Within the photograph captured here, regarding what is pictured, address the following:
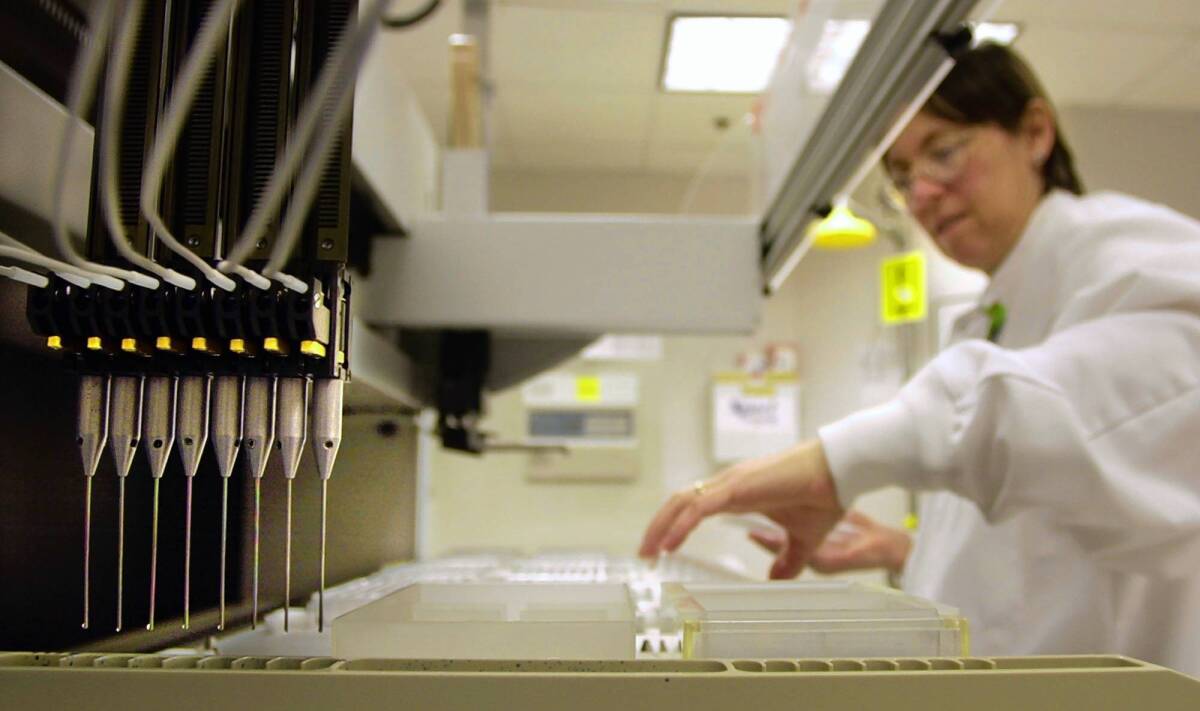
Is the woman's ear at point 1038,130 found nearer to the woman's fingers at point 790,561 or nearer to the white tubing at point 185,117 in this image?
the woman's fingers at point 790,561

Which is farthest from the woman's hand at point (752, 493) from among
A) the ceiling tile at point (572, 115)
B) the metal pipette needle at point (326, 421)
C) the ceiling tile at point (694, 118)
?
the ceiling tile at point (572, 115)

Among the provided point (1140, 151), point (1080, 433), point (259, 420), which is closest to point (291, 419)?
point (259, 420)

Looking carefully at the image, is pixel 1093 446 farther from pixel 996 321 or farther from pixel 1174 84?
pixel 1174 84

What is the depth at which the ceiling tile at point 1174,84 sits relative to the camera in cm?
93

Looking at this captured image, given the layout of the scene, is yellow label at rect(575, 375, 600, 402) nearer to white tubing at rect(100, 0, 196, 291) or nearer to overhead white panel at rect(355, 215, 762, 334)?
overhead white panel at rect(355, 215, 762, 334)

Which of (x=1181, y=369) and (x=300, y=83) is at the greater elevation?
(x=300, y=83)

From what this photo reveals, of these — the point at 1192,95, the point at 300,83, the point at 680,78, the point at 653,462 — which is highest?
the point at 680,78

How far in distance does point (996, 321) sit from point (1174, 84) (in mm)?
373

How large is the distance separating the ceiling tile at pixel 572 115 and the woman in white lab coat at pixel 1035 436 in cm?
184

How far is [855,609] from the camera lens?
0.41 m

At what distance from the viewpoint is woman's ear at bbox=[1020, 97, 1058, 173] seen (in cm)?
105

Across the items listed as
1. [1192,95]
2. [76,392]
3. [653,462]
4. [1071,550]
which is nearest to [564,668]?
[76,392]

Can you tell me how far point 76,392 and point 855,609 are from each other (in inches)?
16.3

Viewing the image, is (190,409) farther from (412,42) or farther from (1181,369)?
(412,42)
